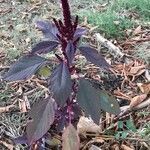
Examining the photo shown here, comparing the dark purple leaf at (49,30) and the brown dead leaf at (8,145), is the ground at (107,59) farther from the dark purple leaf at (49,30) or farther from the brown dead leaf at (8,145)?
the dark purple leaf at (49,30)

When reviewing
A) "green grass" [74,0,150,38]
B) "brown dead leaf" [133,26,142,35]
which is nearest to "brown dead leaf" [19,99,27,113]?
"green grass" [74,0,150,38]

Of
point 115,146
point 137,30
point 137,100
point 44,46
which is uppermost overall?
point 44,46

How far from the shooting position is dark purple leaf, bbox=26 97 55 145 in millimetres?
1386

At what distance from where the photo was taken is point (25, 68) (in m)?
1.42

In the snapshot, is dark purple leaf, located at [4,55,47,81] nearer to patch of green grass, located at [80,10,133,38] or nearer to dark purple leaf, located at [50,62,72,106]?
dark purple leaf, located at [50,62,72,106]

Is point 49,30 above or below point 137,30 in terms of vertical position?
above

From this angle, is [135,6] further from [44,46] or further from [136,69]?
[44,46]

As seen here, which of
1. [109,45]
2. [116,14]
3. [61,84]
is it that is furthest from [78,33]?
[116,14]

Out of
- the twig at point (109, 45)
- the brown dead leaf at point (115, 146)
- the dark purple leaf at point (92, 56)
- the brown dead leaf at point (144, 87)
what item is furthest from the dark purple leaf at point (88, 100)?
the twig at point (109, 45)

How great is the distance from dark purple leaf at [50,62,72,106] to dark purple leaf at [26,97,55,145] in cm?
14

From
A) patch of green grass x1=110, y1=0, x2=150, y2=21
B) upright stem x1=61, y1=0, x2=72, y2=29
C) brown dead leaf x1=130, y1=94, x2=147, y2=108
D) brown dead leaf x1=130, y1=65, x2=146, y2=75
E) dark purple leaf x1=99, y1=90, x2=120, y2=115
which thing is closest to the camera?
upright stem x1=61, y1=0, x2=72, y2=29

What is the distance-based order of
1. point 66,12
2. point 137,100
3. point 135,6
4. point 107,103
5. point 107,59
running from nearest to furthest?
1. point 66,12
2. point 107,103
3. point 137,100
4. point 107,59
5. point 135,6

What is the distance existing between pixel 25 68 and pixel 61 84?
0.18 meters

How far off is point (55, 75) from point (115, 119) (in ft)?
2.49
